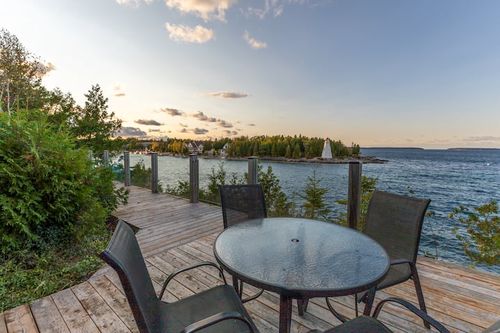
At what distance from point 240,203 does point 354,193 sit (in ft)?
5.29

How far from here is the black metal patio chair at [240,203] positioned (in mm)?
2156

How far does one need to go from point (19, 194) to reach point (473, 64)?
29.5ft

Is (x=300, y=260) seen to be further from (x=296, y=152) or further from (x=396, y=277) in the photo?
(x=296, y=152)

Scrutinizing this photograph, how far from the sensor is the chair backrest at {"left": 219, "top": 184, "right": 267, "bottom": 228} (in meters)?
2.16

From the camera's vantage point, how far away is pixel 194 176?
5309 millimetres

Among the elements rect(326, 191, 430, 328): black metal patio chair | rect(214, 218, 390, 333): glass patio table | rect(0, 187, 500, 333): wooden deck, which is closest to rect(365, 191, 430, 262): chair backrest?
rect(326, 191, 430, 328): black metal patio chair

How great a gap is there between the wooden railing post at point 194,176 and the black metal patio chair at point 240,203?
3.21 m

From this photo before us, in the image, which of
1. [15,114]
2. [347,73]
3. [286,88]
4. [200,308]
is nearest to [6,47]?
[15,114]

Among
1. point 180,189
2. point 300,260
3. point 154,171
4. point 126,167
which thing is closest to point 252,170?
point 300,260

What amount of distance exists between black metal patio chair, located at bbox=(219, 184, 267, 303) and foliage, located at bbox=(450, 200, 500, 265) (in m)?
3.23

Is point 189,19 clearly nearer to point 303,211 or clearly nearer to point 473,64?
point 303,211

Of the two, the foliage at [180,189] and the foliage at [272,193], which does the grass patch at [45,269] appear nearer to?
the foliage at [272,193]

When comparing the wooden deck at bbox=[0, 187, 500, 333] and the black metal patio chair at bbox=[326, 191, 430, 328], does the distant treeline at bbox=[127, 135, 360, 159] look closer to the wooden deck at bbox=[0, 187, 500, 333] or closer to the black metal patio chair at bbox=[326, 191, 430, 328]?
the wooden deck at bbox=[0, 187, 500, 333]

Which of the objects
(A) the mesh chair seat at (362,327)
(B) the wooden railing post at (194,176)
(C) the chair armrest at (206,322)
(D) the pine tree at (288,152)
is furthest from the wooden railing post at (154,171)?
(D) the pine tree at (288,152)
